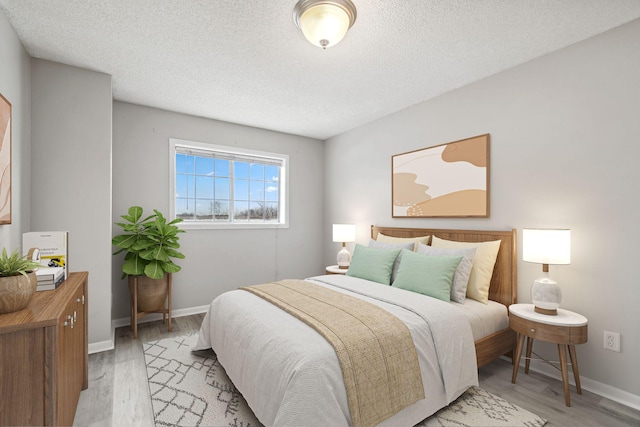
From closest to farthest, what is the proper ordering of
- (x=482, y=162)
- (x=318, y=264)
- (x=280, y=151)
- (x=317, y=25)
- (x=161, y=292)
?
(x=317, y=25) < (x=482, y=162) < (x=161, y=292) < (x=280, y=151) < (x=318, y=264)

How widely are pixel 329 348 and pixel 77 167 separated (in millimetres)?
2833

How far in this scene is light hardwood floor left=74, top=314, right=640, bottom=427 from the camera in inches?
76.7

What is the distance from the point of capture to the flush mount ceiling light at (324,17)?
6.21 feet

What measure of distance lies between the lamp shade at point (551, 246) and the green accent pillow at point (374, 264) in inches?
46.5

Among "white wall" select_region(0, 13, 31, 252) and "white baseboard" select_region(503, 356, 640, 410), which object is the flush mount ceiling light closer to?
"white wall" select_region(0, 13, 31, 252)

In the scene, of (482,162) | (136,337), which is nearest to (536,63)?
(482,162)

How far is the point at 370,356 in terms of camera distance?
5.55ft

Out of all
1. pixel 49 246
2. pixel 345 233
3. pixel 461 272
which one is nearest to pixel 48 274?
pixel 49 246

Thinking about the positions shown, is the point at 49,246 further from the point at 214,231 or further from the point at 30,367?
the point at 214,231

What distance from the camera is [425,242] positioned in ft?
11.0

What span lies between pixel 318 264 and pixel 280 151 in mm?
1994

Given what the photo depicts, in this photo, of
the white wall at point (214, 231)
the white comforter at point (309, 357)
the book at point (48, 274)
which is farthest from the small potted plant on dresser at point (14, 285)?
the white wall at point (214, 231)

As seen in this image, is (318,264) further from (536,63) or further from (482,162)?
(536,63)

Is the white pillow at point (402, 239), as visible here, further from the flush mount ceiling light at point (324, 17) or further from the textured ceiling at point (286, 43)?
the flush mount ceiling light at point (324, 17)
